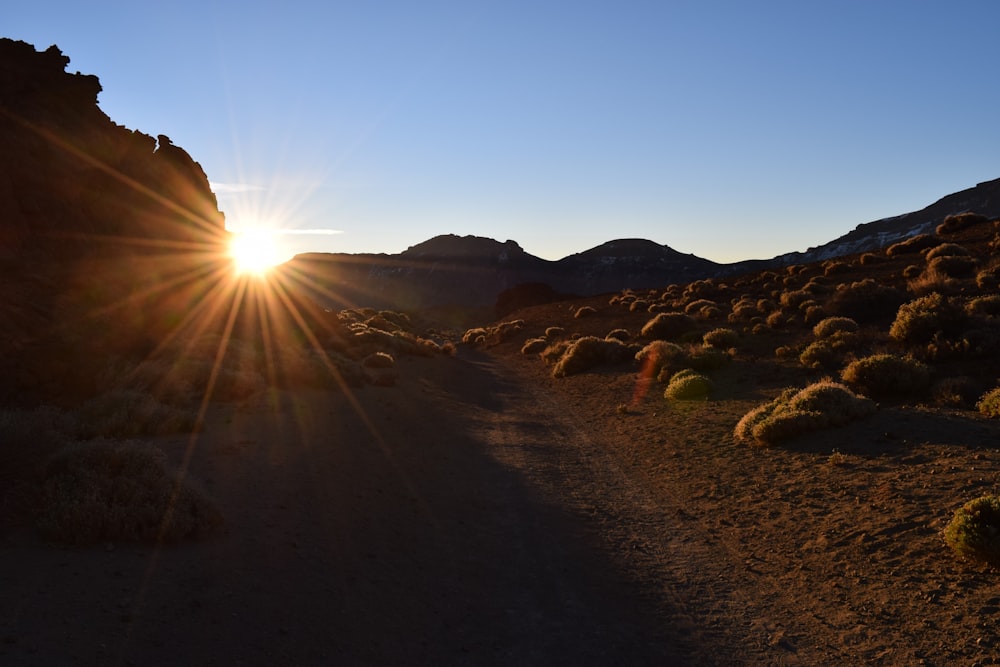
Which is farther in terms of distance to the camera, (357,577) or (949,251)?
(949,251)

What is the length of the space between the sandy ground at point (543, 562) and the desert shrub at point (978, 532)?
224 millimetres

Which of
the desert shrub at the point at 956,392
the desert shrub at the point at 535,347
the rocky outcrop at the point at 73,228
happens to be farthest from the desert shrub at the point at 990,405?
the desert shrub at the point at 535,347

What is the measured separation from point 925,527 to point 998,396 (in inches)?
237

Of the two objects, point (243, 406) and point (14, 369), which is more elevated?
point (14, 369)

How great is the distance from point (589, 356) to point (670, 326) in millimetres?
6998

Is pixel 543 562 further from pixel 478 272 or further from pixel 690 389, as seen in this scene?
pixel 478 272

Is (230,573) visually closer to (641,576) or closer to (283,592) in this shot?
(283,592)

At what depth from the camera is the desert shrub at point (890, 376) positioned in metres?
14.4

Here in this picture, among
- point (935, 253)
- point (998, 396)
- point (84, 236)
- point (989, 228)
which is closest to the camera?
point (998, 396)

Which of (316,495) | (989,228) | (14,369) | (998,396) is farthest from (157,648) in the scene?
(989,228)

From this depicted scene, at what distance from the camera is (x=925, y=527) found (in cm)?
821

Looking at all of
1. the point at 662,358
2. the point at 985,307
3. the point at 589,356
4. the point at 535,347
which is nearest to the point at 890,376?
the point at 985,307

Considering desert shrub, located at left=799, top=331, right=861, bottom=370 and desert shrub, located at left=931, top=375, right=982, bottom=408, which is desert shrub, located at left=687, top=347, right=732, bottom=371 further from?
desert shrub, located at left=931, top=375, right=982, bottom=408

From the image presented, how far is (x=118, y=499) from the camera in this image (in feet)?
25.3
